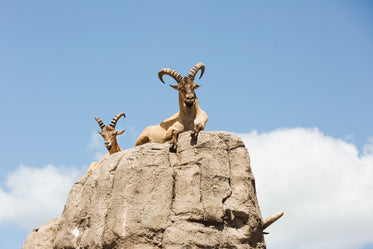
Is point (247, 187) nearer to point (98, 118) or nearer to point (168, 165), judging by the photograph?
point (168, 165)

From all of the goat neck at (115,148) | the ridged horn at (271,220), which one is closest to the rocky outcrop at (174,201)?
the ridged horn at (271,220)

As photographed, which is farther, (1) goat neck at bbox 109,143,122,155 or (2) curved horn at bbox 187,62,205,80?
(1) goat neck at bbox 109,143,122,155

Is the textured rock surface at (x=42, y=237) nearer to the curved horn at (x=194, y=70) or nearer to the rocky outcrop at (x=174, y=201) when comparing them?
the rocky outcrop at (x=174, y=201)

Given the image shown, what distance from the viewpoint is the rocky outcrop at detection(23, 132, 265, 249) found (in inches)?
410

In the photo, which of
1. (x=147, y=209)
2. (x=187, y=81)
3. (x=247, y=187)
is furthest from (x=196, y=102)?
(x=147, y=209)

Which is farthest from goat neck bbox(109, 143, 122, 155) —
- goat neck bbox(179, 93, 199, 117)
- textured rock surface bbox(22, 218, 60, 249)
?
goat neck bbox(179, 93, 199, 117)

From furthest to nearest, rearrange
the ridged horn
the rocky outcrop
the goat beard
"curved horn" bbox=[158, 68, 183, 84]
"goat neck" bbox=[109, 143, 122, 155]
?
"goat neck" bbox=[109, 143, 122, 155]
"curved horn" bbox=[158, 68, 183, 84]
the goat beard
the ridged horn
the rocky outcrop

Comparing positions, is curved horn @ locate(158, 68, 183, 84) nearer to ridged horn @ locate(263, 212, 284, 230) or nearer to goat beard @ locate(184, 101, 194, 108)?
goat beard @ locate(184, 101, 194, 108)

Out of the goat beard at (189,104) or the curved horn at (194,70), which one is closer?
the goat beard at (189,104)

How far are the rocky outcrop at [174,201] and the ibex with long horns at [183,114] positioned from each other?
1643 mm

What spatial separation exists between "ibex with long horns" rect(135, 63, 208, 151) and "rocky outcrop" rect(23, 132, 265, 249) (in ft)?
5.39

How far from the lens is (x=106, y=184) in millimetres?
11609

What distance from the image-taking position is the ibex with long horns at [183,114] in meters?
13.6

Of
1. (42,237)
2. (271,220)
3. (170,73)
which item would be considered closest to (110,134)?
(170,73)
